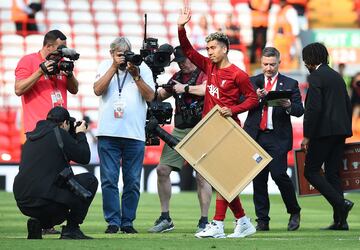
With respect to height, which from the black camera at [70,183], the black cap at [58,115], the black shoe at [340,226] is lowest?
the black shoe at [340,226]

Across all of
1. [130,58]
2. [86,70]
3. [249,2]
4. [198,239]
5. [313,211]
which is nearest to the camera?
[198,239]

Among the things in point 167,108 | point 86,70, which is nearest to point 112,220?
point 167,108

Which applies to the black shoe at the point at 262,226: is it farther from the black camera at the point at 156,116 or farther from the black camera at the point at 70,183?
the black camera at the point at 70,183

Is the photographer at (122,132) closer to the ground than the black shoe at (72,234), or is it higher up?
higher up

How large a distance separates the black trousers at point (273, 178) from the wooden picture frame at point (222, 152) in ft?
5.00

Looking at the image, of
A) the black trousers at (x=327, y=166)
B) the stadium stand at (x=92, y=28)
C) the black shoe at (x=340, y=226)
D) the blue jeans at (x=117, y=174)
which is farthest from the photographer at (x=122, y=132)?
A: the stadium stand at (x=92, y=28)

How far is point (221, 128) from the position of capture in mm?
10844

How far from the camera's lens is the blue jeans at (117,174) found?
1190 cm

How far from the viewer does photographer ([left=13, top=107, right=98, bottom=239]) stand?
10109mm

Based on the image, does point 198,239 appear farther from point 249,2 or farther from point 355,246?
point 249,2

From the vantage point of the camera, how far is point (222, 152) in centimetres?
1091

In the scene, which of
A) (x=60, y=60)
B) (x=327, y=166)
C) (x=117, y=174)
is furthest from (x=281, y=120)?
(x=60, y=60)

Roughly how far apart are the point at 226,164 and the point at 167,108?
5.00 feet

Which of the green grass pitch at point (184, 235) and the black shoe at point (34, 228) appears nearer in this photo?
the green grass pitch at point (184, 235)
